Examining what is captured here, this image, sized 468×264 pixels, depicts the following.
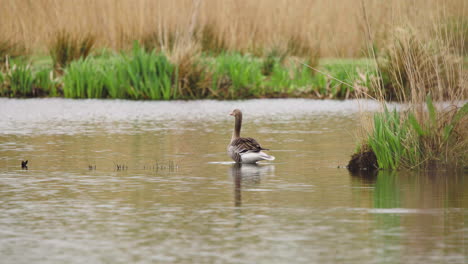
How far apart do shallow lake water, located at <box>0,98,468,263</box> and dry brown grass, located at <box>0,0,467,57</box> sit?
1004cm

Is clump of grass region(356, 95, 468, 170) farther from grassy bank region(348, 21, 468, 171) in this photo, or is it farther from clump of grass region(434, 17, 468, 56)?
clump of grass region(434, 17, 468, 56)

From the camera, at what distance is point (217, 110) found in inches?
833

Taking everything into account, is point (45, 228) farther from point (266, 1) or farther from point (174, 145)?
point (266, 1)


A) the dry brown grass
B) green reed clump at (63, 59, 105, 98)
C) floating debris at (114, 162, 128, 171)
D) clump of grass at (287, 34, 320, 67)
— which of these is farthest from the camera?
clump of grass at (287, 34, 320, 67)

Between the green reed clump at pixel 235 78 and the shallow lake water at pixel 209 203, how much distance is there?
7.19m

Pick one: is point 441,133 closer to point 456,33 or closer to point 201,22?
point 456,33

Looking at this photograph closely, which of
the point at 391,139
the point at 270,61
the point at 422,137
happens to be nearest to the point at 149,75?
the point at 270,61

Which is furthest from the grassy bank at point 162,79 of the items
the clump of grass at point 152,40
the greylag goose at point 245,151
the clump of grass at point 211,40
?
the greylag goose at point 245,151

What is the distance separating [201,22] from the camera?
90.8 ft

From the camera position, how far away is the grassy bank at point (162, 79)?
2316cm

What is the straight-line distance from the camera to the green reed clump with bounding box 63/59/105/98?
77.6 feet

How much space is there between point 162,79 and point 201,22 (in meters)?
4.62

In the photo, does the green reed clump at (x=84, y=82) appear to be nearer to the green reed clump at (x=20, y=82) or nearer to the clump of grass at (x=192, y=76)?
the green reed clump at (x=20, y=82)

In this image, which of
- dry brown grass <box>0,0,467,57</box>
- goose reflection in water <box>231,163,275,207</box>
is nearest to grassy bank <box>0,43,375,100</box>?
dry brown grass <box>0,0,467,57</box>
